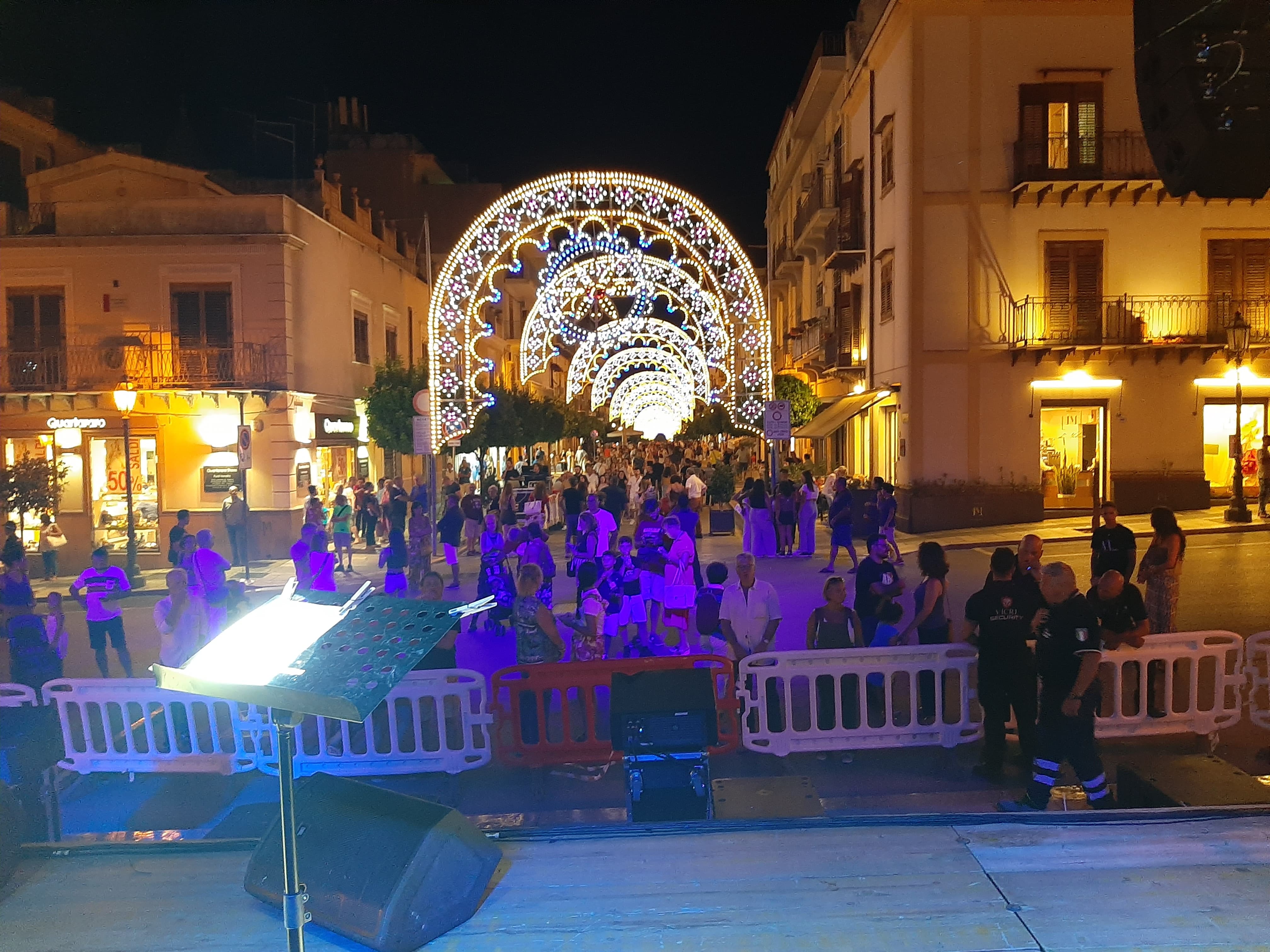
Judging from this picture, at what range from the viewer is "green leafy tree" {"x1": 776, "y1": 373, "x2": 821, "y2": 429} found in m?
30.0

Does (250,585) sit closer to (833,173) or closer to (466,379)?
(466,379)

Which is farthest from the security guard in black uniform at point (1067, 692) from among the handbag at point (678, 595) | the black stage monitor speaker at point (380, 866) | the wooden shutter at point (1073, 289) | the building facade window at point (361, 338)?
the building facade window at point (361, 338)

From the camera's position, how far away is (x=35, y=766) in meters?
5.67

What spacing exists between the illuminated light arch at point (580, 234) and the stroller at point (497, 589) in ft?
28.9

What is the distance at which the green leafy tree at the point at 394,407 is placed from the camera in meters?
25.0

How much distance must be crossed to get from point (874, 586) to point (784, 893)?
438 centimetres

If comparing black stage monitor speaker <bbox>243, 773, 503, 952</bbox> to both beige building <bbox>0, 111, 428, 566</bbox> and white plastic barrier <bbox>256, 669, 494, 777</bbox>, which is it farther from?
beige building <bbox>0, 111, 428, 566</bbox>

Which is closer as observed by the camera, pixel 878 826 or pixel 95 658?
pixel 878 826

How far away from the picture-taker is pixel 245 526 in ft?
61.6

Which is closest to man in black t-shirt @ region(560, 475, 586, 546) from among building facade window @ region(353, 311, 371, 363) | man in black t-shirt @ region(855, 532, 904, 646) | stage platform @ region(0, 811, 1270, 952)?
building facade window @ region(353, 311, 371, 363)

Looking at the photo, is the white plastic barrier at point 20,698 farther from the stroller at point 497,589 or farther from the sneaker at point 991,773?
the sneaker at point 991,773

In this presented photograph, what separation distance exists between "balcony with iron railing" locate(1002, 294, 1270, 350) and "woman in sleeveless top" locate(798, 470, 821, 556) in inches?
284

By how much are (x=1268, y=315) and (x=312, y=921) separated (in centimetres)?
2484

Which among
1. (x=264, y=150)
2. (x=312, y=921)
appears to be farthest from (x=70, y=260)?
(x=312, y=921)
